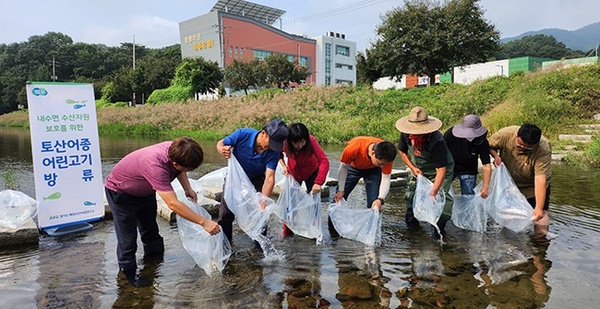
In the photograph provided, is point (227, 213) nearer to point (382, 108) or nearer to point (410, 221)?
point (410, 221)

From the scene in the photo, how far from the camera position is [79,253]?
386 cm

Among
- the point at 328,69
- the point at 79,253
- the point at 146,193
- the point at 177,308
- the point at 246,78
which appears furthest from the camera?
the point at 328,69

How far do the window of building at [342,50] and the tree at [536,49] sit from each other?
25146 millimetres

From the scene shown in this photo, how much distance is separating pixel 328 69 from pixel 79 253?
58.9 meters

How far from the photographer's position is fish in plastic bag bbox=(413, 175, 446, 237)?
4098mm

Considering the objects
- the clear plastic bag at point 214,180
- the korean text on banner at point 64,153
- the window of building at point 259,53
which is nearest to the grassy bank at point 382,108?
the clear plastic bag at point 214,180

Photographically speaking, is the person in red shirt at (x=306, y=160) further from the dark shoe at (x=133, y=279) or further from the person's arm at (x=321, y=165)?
the dark shoe at (x=133, y=279)

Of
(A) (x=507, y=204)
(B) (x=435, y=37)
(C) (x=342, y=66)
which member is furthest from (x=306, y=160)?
(C) (x=342, y=66)

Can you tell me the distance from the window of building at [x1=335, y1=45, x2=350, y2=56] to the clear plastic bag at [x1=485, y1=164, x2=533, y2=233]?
5953 cm

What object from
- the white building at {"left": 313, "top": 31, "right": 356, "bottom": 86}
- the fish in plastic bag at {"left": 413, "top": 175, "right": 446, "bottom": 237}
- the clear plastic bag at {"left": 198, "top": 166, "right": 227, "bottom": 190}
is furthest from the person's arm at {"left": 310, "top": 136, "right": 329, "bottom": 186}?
the white building at {"left": 313, "top": 31, "right": 356, "bottom": 86}

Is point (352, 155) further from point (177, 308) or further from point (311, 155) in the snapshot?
point (177, 308)

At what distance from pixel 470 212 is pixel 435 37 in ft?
71.7

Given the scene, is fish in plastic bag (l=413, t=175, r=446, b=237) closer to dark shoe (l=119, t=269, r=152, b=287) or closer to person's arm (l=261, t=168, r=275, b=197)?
person's arm (l=261, t=168, r=275, b=197)

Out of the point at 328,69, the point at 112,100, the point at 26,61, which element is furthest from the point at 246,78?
the point at 26,61
